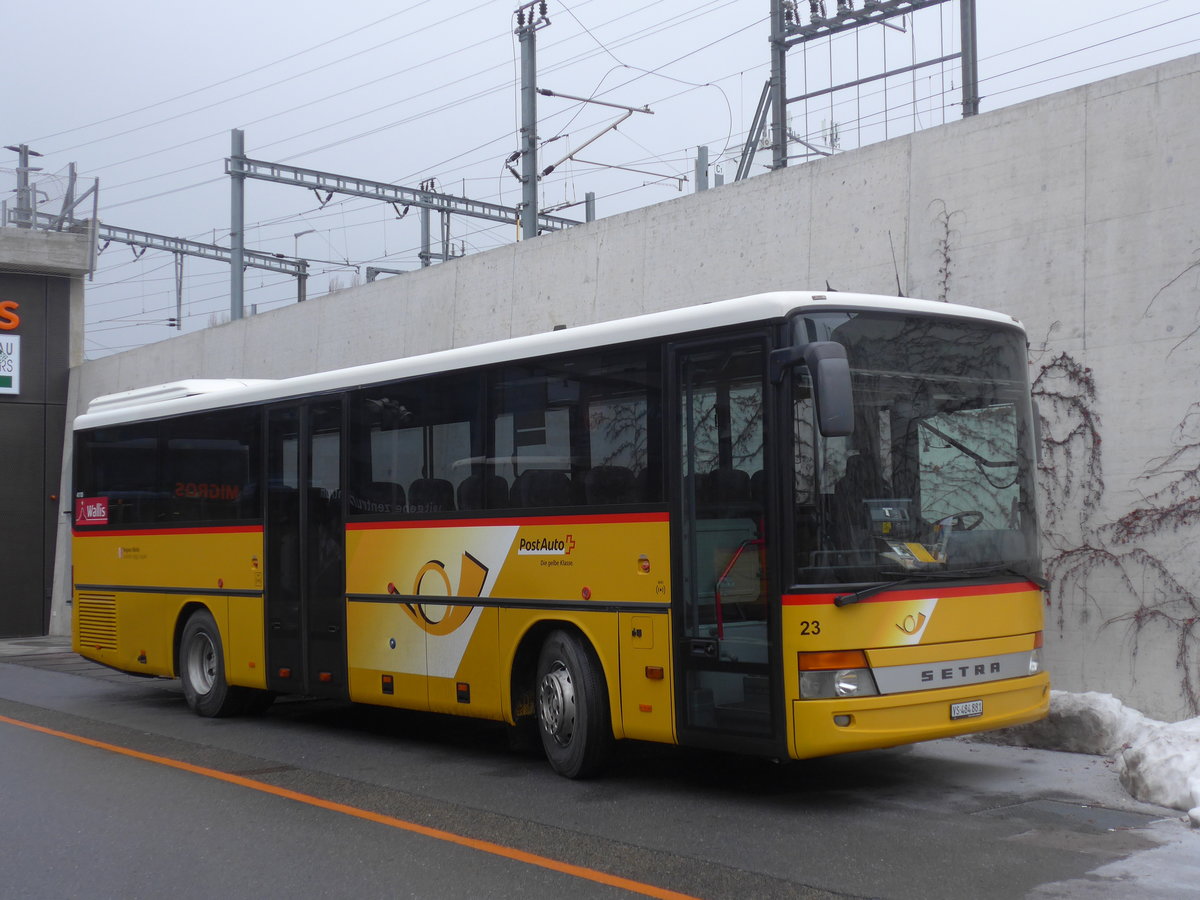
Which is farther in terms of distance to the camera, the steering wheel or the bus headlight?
the steering wheel

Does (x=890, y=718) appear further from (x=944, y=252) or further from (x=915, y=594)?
(x=944, y=252)

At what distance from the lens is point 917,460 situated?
7.90 m

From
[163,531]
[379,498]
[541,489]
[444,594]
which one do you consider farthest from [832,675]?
[163,531]

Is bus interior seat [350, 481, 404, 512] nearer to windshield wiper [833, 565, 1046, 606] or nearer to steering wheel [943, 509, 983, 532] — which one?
Result: windshield wiper [833, 565, 1046, 606]

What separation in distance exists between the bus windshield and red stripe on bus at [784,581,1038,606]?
0.08 m

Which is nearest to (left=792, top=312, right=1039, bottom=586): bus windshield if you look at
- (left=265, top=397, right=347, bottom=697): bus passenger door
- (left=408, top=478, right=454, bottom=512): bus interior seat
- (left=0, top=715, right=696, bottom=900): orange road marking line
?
(left=0, top=715, right=696, bottom=900): orange road marking line

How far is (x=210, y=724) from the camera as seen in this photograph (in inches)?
499

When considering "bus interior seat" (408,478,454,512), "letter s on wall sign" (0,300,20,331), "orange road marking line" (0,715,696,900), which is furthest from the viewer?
"letter s on wall sign" (0,300,20,331)

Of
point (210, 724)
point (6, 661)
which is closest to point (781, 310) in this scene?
point (210, 724)

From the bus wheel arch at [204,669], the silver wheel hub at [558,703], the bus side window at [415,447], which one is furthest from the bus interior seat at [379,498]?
the bus wheel arch at [204,669]

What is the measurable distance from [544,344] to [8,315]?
2200cm

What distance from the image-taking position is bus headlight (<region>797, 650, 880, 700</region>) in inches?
295

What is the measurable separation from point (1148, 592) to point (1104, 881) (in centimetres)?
422

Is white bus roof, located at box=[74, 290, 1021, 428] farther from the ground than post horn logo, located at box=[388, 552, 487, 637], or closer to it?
farther from the ground
